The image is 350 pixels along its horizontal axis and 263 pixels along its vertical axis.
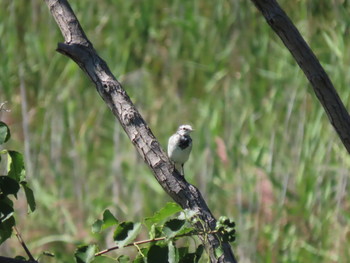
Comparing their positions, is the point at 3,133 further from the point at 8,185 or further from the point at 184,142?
the point at 184,142

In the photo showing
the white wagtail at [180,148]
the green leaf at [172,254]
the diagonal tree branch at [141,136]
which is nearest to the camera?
the green leaf at [172,254]

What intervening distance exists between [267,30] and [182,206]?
7.27ft

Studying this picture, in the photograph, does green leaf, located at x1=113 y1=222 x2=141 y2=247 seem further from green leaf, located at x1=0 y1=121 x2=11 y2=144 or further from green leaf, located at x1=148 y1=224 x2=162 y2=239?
green leaf, located at x1=0 y1=121 x2=11 y2=144

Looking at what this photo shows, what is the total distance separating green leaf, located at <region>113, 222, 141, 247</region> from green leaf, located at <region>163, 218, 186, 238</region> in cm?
6

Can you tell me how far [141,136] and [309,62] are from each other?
33cm

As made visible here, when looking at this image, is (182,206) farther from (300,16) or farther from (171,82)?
(171,82)

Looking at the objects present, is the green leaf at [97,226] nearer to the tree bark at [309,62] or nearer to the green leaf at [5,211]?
the green leaf at [5,211]

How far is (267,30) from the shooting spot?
11.7ft

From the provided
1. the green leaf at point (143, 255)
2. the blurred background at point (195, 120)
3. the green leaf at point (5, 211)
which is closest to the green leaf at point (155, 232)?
the green leaf at point (143, 255)

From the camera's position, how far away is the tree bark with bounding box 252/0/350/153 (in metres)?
1.47

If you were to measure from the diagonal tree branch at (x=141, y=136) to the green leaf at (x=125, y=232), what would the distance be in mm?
114

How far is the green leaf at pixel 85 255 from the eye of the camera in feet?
4.50

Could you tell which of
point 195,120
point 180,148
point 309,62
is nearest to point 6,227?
point 309,62

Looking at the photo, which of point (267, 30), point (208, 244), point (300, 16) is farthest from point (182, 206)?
point (267, 30)
